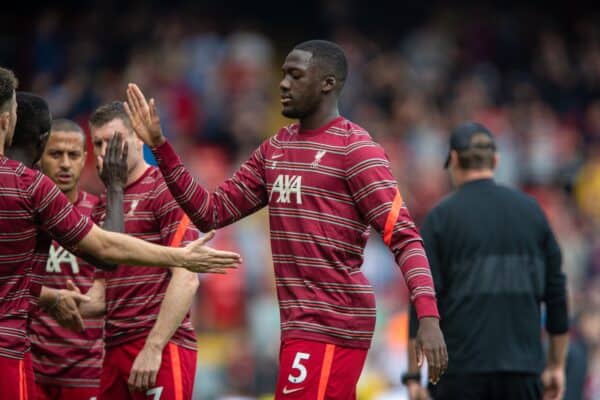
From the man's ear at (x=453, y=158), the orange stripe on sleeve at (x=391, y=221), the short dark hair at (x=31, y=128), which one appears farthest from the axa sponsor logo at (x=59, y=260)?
the man's ear at (x=453, y=158)

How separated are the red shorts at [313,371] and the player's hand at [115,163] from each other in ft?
4.14

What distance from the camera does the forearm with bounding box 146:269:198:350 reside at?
6.67m

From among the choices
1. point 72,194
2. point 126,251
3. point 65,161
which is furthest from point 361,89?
point 126,251

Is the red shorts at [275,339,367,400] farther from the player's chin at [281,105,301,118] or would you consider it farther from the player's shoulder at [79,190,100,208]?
the player's shoulder at [79,190,100,208]

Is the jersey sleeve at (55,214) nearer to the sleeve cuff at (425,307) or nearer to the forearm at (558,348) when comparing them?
the sleeve cuff at (425,307)

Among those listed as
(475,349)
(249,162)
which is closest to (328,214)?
(249,162)

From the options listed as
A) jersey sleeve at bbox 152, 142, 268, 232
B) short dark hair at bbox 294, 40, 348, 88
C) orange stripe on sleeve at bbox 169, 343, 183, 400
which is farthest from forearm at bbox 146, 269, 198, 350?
short dark hair at bbox 294, 40, 348, 88

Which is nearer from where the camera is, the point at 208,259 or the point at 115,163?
the point at 208,259

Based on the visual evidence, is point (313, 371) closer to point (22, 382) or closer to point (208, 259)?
point (208, 259)

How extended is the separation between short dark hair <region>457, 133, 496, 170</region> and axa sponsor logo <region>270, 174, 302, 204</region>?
6.60ft

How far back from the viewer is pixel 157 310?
6.91 m

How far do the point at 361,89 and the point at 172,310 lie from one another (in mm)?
10532

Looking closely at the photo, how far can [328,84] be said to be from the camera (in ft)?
21.1

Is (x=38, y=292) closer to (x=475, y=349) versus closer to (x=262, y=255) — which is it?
(x=475, y=349)
